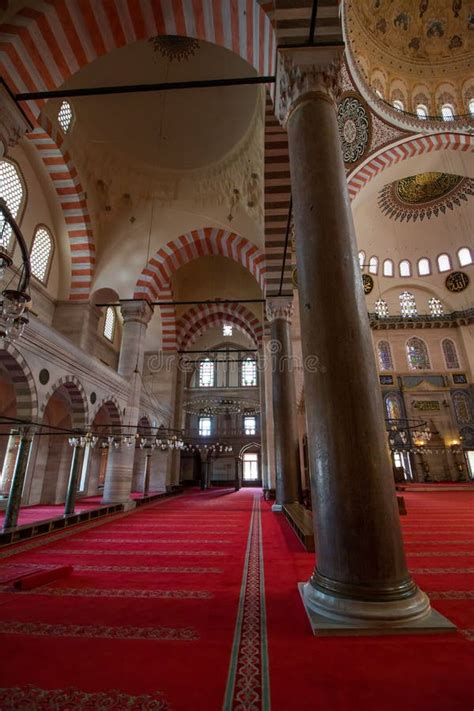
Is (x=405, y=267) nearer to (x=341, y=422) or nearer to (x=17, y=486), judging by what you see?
(x=341, y=422)

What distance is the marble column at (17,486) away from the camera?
487 centimetres

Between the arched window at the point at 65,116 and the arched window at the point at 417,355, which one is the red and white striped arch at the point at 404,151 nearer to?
the arched window at the point at 65,116

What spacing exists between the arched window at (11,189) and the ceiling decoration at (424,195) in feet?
45.8

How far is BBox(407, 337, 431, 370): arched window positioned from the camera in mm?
18594

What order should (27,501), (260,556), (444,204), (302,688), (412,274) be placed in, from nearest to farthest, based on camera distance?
(302,688), (260,556), (27,501), (444,204), (412,274)

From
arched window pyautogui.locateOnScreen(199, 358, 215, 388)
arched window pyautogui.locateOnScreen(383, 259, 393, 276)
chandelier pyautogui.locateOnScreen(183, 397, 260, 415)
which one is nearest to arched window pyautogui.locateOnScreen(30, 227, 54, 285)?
chandelier pyautogui.locateOnScreen(183, 397, 260, 415)

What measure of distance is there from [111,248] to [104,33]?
22.0 feet

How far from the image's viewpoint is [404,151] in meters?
10.2

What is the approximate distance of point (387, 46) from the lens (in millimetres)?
10453

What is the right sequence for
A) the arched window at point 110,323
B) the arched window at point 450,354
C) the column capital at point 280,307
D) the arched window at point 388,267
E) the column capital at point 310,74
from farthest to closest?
1. the arched window at point 388,267
2. the arched window at point 450,354
3. the arched window at point 110,323
4. the column capital at point 280,307
5. the column capital at point 310,74

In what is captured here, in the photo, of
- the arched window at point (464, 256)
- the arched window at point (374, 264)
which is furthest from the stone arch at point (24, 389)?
the arched window at point (464, 256)

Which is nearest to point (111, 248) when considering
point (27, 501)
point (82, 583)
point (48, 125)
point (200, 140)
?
point (48, 125)

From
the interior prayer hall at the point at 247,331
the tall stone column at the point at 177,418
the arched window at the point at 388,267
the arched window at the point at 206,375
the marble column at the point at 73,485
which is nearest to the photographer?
the interior prayer hall at the point at 247,331

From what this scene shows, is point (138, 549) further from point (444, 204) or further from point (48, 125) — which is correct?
point (444, 204)
